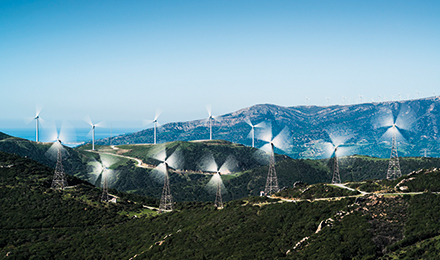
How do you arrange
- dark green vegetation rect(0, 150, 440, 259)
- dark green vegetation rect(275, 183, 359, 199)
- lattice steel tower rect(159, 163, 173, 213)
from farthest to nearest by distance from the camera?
lattice steel tower rect(159, 163, 173, 213) → dark green vegetation rect(275, 183, 359, 199) → dark green vegetation rect(0, 150, 440, 259)

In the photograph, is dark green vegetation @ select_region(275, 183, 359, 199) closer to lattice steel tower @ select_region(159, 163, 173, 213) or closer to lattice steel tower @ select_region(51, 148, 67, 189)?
lattice steel tower @ select_region(159, 163, 173, 213)

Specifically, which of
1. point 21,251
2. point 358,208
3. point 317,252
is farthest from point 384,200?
point 21,251

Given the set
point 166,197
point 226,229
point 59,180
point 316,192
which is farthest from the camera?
point 59,180

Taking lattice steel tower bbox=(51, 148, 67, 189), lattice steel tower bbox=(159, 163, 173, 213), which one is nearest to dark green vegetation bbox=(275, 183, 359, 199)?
lattice steel tower bbox=(159, 163, 173, 213)

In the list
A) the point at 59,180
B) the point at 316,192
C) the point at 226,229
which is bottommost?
the point at 226,229

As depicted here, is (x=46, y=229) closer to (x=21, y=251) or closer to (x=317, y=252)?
(x=21, y=251)

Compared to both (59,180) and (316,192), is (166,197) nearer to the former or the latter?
(59,180)

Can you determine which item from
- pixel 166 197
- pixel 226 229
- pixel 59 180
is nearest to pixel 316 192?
pixel 226 229

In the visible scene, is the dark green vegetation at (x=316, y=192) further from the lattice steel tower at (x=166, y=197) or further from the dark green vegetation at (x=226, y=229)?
the lattice steel tower at (x=166, y=197)

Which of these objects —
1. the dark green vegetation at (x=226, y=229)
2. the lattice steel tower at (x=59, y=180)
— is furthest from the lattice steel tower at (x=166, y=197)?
the lattice steel tower at (x=59, y=180)
